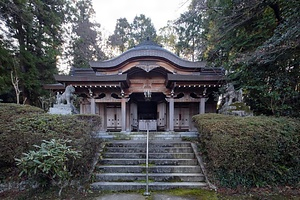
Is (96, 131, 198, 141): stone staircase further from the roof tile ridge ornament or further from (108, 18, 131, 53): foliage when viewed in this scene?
(108, 18, 131, 53): foliage

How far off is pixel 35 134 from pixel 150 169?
2.90 metres

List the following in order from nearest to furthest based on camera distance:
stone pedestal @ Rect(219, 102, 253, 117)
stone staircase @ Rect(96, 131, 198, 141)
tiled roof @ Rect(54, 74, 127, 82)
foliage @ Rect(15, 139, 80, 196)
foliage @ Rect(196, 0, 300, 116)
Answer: foliage @ Rect(15, 139, 80, 196) < foliage @ Rect(196, 0, 300, 116) < stone pedestal @ Rect(219, 102, 253, 117) < stone staircase @ Rect(96, 131, 198, 141) < tiled roof @ Rect(54, 74, 127, 82)

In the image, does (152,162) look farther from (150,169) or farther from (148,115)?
(148,115)

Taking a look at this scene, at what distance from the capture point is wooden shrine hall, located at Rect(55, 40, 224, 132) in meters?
7.73

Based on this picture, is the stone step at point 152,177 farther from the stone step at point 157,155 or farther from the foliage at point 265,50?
the foliage at point 265,50

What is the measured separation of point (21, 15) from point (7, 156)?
9.94m

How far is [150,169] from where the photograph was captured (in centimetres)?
461

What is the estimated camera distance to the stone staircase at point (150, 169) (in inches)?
160

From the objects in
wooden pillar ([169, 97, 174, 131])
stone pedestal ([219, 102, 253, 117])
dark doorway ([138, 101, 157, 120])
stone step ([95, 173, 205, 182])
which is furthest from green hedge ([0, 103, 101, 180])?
A: dark doorway ([138, 101, 157, 120])

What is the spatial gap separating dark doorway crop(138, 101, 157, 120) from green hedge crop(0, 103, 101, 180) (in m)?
6.04

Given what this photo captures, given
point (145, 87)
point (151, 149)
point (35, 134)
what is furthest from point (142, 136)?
point (35, 134)

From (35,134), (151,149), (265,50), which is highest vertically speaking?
(265,50)

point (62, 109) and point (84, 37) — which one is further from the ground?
point (84, 37)

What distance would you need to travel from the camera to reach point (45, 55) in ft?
41.1
